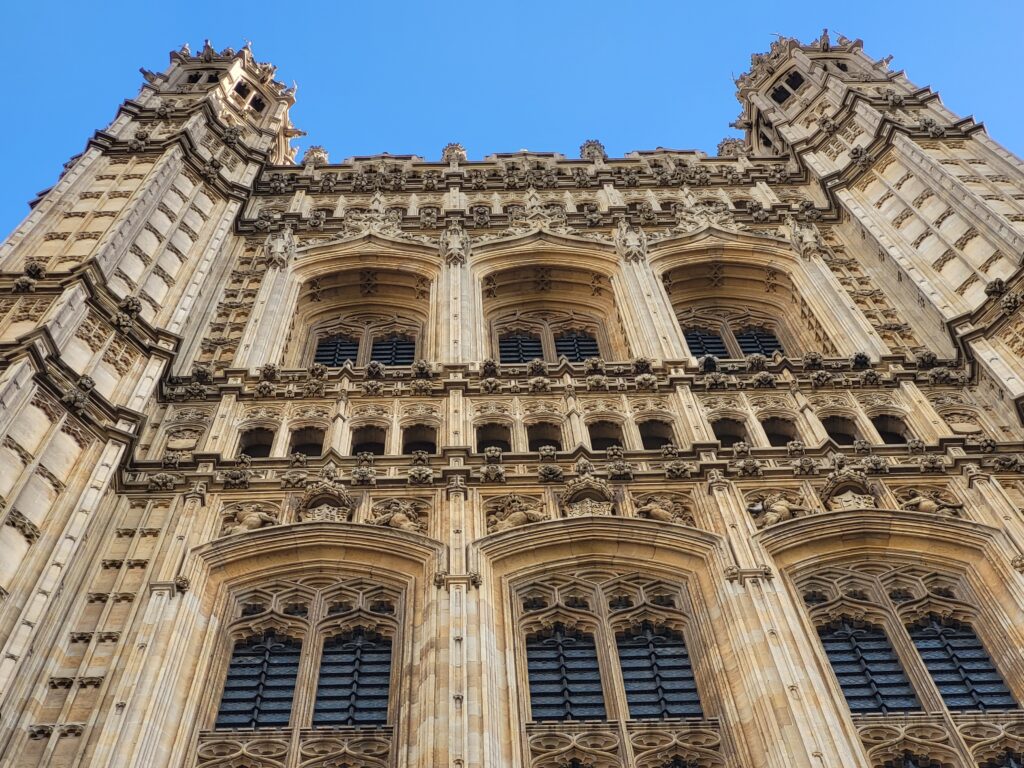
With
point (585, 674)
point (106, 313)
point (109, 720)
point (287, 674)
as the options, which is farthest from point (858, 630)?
point (106, 313)

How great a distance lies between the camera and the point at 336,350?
2273 centimetres

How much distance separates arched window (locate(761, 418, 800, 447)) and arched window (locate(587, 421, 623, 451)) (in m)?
2.07

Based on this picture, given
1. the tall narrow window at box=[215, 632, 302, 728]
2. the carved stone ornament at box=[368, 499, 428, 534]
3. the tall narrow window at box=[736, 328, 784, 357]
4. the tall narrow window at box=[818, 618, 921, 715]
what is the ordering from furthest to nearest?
the tall narrow window at box=[736, 328, 784, 357]
the carved stone ornament at box=[368, 499, 428, 534]
the tall narrow window at box=[818, 618, 921, 715]
the tall narrow window at box=[215, 632, 302, 728]

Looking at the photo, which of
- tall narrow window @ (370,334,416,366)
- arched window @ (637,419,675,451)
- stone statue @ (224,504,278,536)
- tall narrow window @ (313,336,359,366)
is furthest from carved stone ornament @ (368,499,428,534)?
tall narrow window @ (313,336,359,366)

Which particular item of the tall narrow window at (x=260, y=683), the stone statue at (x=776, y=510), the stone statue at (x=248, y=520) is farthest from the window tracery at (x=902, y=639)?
the stone statue at (x=248, y=520)

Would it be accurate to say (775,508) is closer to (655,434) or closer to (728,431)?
(728,431)

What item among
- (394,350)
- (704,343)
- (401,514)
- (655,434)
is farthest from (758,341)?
(401,514)

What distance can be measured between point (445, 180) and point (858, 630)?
18.4 m

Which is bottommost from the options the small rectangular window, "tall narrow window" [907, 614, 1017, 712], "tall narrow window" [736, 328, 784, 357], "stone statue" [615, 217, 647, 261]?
"tall narrow window" [907, 614, 1017, 712]

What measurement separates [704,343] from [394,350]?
562cm

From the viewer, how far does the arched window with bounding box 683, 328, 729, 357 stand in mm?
22391

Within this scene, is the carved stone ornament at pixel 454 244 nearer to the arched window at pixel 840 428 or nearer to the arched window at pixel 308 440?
the arched window at pixel 308 440

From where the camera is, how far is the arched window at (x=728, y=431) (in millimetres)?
17391

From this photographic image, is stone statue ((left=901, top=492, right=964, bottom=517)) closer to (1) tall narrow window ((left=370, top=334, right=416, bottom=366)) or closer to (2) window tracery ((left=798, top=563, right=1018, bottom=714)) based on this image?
(2) window tracery ((left=798, top=563, right=1018, bottom=714))
